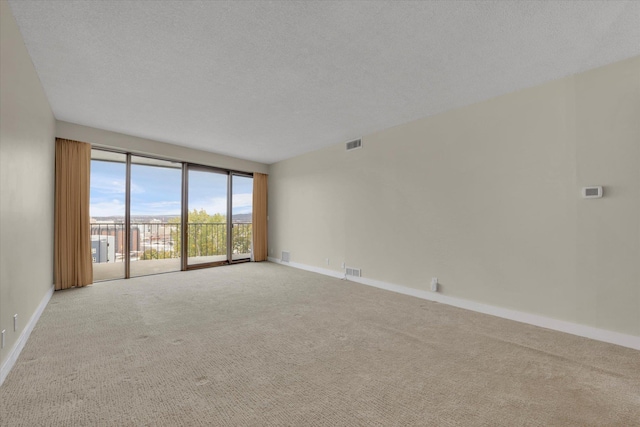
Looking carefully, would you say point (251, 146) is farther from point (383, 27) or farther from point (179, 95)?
point (383, 27)

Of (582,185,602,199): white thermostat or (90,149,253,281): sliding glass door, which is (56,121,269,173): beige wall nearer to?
(90,149,253,281): sliding glass door

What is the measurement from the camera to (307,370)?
2000 millimetres

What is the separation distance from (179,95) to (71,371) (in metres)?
2.87

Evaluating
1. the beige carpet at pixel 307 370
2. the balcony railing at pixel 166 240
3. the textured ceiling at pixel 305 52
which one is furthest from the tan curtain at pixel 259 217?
the beige carpet at pixel 307 370

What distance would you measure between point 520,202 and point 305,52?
2.84 metres

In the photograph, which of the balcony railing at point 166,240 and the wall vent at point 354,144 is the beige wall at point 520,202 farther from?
the balcony railing at point 166,240

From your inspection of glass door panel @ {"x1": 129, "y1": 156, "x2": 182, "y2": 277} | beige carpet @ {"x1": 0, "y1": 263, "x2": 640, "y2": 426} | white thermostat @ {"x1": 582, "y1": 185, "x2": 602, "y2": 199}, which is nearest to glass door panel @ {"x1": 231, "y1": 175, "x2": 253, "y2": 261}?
glass door panel @ {"x1": 129, "y1": 156, "x2": 182, "y2": 277}

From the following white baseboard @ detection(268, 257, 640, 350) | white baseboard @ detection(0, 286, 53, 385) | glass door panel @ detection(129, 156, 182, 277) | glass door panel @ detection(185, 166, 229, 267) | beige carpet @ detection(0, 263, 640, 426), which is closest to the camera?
beige carpet @ detection(0, 263, 640, 426)

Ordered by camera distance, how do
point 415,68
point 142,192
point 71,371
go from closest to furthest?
point 71,371 → point 415,68 → point 142,192

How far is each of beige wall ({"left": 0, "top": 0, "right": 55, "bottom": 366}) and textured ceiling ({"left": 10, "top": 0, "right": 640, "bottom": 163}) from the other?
228 millimetres

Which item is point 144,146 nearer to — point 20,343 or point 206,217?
point 206,217

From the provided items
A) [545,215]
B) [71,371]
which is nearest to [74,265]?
[71,371]

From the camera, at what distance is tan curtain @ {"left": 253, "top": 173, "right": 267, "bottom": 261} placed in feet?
22.5

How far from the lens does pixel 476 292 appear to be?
3377 millimetres
